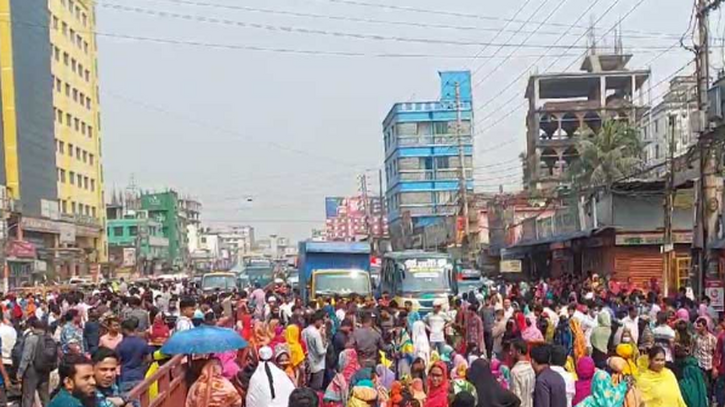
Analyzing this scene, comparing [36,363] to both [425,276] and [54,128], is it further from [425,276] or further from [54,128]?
[54,128]

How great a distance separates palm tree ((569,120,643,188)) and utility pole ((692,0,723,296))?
983 inches

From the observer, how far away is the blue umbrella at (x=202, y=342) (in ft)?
32.2

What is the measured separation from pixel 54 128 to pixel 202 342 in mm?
69122

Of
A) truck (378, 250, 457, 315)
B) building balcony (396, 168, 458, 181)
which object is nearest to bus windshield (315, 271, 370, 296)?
truck (378, 250, 457, 315)

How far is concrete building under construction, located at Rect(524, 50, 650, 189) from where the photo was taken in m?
85.8

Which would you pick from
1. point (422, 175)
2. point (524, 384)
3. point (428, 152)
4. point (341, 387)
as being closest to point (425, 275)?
point (341, 387)

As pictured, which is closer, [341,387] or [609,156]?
[341,387]

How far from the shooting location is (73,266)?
76312 millimetres

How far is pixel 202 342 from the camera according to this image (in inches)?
389

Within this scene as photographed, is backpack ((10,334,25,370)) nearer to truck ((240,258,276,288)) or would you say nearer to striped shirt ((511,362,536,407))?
striped shirt ((511,362,536,407))

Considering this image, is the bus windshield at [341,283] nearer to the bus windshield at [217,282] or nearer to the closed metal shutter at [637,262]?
the closed metal shutter at [637,262]

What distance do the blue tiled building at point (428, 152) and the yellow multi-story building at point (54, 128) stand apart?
3614 cm

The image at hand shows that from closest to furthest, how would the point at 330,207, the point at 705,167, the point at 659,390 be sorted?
the point at 659,390 → the point at 705,167 → the point at 330,207

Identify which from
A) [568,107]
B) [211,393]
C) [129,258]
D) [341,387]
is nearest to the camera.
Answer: [211,393]
